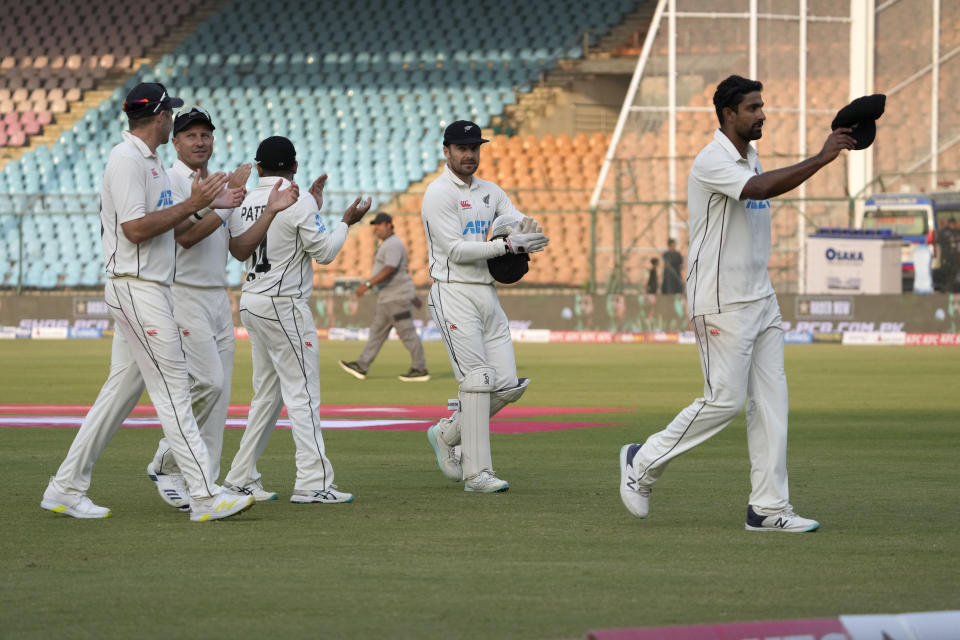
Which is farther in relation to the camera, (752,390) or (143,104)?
(143,104)

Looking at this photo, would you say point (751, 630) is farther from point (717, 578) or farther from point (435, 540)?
point (435, 540)

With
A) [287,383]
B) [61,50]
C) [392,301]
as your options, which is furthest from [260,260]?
[61,50]

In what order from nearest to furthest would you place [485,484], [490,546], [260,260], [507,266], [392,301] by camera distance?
1. [490,546]
2. [260,260]
3. [485,484]
4. [507,266]
5. [392,301]

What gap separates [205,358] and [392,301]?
11.3m

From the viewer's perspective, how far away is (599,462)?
10984 millimetres

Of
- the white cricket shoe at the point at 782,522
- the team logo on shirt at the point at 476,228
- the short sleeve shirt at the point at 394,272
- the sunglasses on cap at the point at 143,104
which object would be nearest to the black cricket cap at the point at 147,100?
the sunglasses on cap at the point at 143,104

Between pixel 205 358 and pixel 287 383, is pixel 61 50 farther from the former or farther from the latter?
pixel 205 358

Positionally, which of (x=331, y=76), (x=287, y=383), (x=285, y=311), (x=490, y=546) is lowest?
(x=490, y=546)

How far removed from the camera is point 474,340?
961 centimetres

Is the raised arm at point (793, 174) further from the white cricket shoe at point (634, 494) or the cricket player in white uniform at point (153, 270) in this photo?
the cricket player in white uniform at point (153, 270)

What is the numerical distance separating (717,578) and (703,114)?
99.1 feet

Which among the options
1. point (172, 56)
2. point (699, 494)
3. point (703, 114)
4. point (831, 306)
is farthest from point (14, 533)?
point (172, 56)

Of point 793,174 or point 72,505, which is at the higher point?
point 793,174

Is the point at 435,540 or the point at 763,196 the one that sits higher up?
the point at 763,196
